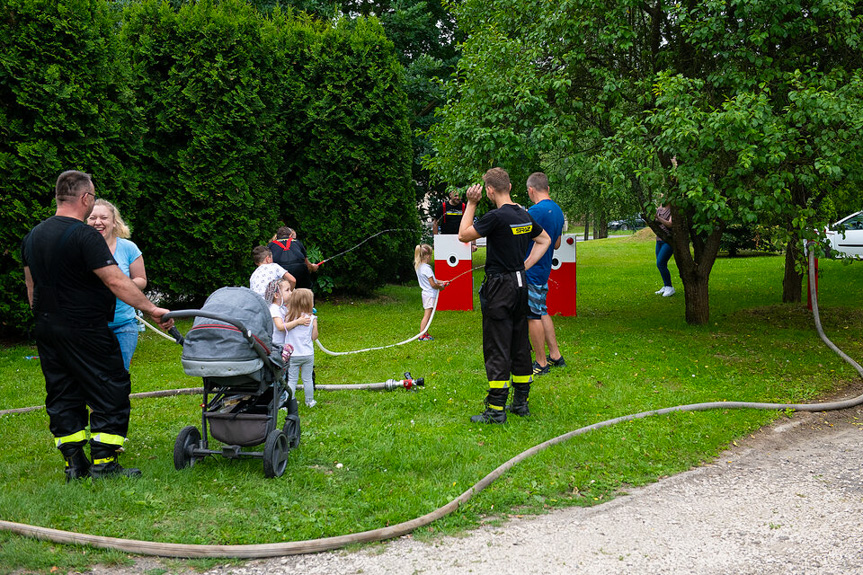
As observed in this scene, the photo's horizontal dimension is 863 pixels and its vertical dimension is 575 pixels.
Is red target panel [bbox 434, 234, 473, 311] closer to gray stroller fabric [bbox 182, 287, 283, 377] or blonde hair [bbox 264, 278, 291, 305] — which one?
blonde hair [bbox 264, 278, 291, 305]

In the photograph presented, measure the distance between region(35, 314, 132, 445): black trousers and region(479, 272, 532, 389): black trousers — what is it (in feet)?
9.28

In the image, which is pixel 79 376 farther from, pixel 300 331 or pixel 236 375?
pixel 300 331

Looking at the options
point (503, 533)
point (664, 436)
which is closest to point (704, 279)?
point (664, 436)

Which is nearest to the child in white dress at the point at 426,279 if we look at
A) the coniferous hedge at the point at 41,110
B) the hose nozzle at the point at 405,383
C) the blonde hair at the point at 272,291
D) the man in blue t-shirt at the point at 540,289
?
the man in blue t-shirt at the point at 540,289

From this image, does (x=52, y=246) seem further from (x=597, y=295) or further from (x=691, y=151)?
(x=597, y=295)

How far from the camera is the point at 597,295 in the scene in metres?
15.0

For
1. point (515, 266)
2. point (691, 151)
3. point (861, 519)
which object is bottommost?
point (861, 519)

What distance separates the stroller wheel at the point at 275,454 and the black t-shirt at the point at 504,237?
2278 mm

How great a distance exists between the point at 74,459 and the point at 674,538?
12.5ft

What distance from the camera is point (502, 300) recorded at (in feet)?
19.5

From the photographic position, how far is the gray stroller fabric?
181 inches

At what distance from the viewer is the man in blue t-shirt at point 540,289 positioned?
766 centimetres

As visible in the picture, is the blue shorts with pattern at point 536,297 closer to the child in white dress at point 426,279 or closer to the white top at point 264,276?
the child in white dress at point 426,279

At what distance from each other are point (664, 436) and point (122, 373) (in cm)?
412
